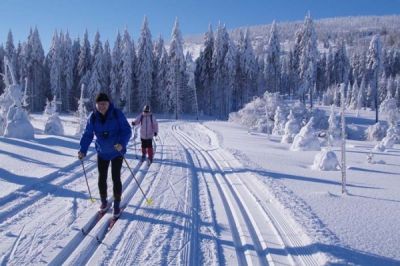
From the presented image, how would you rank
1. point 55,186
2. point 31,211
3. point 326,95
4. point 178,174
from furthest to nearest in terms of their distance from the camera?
point 326,95
point 178,174
point 55,186
point 31,211

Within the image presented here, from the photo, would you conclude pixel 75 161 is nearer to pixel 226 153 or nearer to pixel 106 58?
pixel 226 153

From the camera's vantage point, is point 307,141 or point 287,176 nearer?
point 287,176

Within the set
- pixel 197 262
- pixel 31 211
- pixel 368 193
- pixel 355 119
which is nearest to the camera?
pixel 197 262

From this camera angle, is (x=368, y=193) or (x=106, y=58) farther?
(x=106, y=58)

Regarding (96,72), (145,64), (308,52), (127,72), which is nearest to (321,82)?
(308,52)

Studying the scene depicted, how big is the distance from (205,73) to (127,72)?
1344cm

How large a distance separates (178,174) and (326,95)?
86977mm

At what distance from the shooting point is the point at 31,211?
6301 millimetres

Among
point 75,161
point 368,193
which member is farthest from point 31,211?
point 368,193

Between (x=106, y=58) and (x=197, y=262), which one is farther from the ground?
(x=106, y=58)

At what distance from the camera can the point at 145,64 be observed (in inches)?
2287

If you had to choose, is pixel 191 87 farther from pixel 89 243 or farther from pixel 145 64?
pixel 89 243

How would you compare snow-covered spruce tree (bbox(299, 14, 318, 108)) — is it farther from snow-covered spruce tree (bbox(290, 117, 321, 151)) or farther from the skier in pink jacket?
the skier in pink jacket

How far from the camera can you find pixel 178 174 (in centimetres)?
1008
